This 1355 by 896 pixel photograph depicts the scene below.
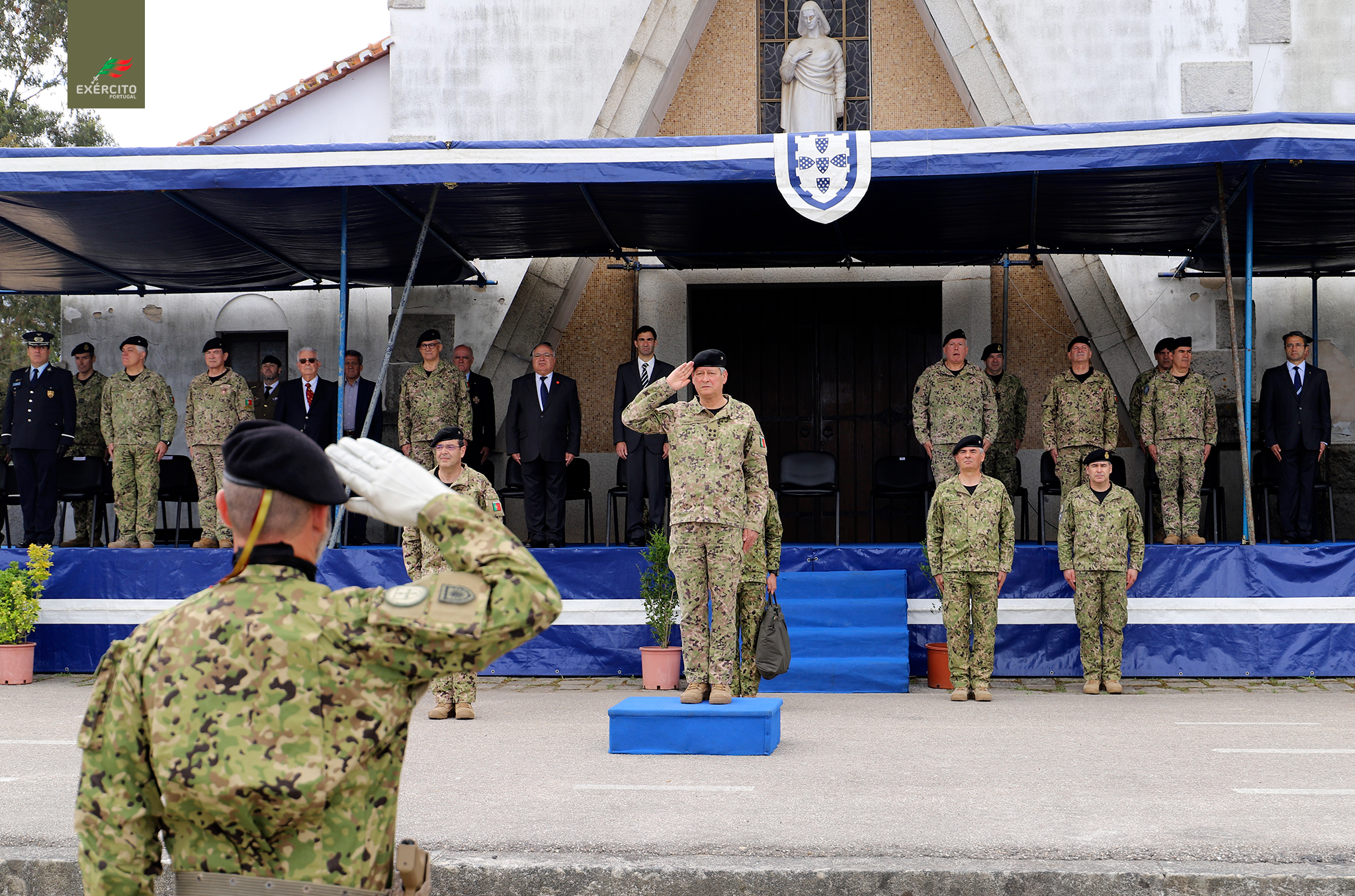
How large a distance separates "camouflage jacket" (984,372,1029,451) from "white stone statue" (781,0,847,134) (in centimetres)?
364

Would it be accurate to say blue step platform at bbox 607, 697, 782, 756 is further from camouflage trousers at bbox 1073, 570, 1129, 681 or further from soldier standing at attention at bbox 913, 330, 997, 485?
soldier standing at attention at bbox 913, 330, 997, 485

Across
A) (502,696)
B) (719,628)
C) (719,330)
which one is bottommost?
(502,696)

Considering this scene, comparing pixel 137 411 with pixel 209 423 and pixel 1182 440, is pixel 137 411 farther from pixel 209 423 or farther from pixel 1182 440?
pixel 1182 440

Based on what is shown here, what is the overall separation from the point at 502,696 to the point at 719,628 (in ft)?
7.38

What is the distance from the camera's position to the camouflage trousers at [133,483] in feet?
37.0

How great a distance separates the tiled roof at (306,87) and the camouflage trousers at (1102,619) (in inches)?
443

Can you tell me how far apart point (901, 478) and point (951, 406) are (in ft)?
4.35

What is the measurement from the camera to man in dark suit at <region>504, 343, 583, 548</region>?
36.1 feet

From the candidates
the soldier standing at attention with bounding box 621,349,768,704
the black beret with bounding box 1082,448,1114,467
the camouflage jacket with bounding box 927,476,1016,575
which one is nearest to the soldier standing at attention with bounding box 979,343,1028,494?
the black beret with bounding box 1082,448,1114,467

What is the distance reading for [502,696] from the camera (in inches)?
351

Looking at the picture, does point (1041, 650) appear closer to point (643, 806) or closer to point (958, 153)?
point (958, 153)

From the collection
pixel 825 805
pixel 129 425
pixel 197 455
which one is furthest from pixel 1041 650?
pixel 129 425

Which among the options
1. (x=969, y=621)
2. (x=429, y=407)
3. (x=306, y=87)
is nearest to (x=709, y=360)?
(x=969, y=621)

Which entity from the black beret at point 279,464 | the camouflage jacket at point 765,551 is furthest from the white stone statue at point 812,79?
the black beret at point 279,464
